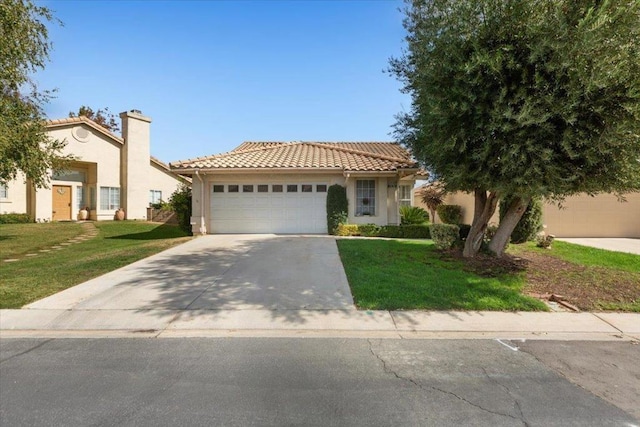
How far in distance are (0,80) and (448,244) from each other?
14.6 meters

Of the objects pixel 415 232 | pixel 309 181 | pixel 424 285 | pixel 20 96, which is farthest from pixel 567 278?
pixel 20 96

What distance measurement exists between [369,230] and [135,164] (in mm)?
18355

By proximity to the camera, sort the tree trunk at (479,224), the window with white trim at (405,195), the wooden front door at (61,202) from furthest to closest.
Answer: the wooden front door at (61,202)
the window with white trim at (405,195)
the tree trunk at (479,224)

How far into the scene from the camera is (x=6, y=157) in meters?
12.1

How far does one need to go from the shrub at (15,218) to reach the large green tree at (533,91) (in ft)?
74.4

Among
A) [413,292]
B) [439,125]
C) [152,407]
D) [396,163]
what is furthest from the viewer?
[396,163]

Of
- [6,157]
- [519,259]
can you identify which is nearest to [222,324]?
[519,259]

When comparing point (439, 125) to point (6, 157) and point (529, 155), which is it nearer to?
point (529, 155)

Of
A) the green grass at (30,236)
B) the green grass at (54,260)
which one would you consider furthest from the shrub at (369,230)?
the green grass at (30,236)

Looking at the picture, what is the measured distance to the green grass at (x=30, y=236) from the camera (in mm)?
12469

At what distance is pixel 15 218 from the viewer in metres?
19.1

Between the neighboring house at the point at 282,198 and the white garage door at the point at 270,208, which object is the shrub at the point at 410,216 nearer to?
the neighboring house at the point at 282,198

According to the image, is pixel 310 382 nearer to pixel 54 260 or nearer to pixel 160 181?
pixel 54 260

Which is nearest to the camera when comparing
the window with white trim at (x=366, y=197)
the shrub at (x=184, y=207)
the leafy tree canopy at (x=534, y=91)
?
the leafy tree canopy at (x=534, y=91)
